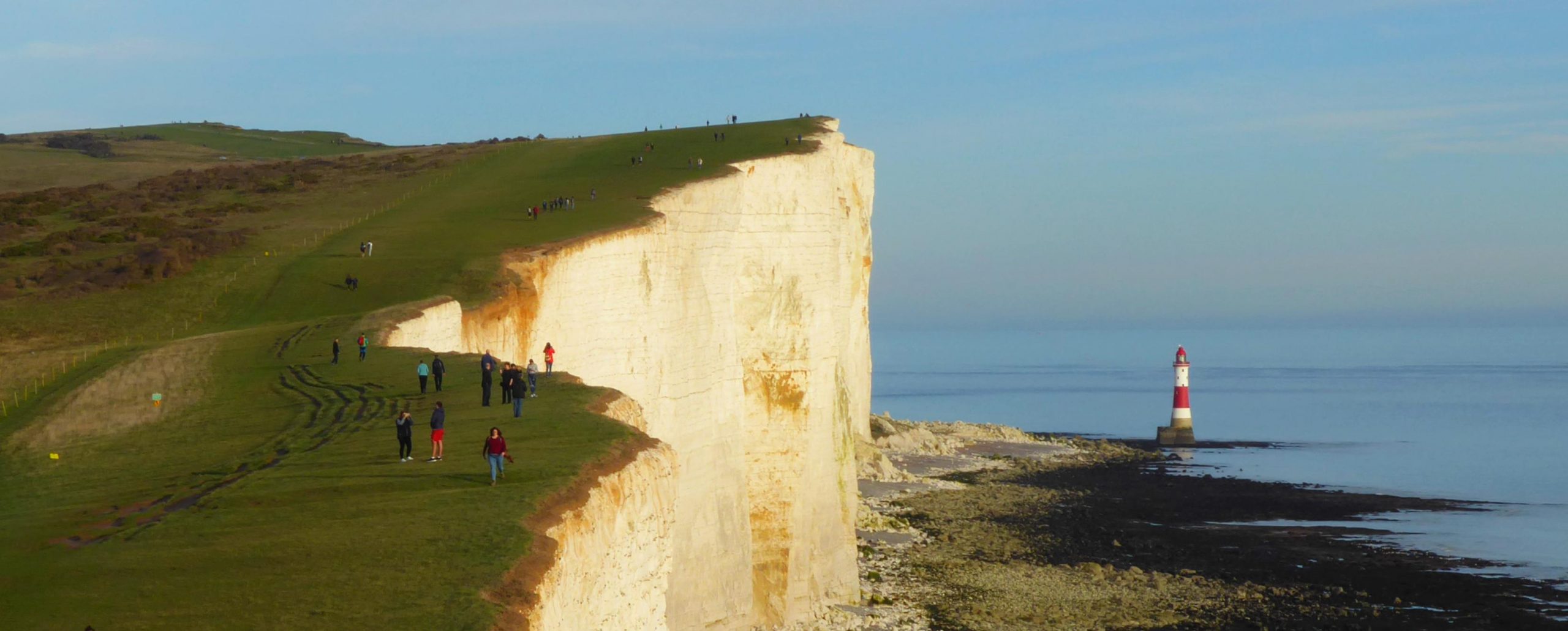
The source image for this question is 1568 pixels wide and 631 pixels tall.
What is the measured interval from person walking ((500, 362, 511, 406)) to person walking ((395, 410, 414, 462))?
3140mm

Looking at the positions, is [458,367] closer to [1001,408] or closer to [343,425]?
[343,425]

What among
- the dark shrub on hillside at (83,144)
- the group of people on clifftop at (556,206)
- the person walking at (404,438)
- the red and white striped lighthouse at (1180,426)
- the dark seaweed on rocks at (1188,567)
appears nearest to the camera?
the person walking at (404,438)

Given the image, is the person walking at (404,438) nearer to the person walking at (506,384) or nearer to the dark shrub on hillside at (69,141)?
the person walking at (506,384)

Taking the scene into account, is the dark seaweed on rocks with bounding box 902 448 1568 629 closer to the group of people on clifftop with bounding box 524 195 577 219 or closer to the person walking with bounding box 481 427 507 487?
the group of people on clifftop with bounding box 524 195 577 219

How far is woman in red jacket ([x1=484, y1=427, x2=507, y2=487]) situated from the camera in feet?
62.5

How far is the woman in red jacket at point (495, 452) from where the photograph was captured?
19047 millimetres

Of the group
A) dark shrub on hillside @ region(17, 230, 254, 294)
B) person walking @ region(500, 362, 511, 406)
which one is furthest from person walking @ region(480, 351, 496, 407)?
dark shrub on hillside @ region(17, 230, 254, 294)

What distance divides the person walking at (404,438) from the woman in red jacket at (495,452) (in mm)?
2204

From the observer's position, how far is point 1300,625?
133ft

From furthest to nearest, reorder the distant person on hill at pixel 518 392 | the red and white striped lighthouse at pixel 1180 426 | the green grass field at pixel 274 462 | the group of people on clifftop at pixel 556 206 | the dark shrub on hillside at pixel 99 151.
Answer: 1. the dark shrub on hillside at pixel 99 151
2. the red and white striped lighthouse at pixel 1180 426
3. the group of people on clifftop at pixel 556 206
4. the distant person on hill at pixel 518 392
5. the green grass field at pixel 274 462

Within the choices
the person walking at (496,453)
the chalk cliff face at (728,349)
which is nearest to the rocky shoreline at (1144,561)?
the chalk cliff face at (728,349)

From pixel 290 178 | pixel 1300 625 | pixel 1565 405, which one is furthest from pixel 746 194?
pixel 1565 405

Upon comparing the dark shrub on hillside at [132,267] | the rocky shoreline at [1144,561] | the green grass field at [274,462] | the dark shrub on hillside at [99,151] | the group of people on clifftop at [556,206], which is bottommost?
the rocky shoreline at [1144,561]

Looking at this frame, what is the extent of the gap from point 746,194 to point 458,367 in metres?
19.6
